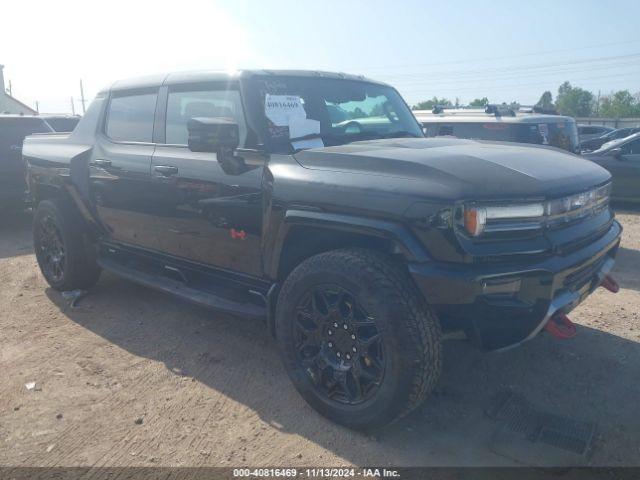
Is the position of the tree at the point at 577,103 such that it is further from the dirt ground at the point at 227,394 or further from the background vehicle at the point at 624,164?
the dirt ground at the point at 227,394

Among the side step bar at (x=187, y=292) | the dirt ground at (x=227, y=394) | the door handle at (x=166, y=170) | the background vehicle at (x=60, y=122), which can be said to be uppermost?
the background vehicle at (x=60, y=122)

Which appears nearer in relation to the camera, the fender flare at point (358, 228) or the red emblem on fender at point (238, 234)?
the fender flare at point (358, 228)

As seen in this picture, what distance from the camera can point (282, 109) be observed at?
3596 mm

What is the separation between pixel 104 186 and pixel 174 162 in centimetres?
105

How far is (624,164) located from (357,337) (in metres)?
8.23

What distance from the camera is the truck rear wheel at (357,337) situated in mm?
2723

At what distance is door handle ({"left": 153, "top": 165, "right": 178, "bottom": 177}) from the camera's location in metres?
3.89

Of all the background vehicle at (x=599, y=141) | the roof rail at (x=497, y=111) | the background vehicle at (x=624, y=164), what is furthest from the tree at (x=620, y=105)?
the roof rail at (x=497, y=111)

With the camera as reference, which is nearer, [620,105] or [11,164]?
[11,164]

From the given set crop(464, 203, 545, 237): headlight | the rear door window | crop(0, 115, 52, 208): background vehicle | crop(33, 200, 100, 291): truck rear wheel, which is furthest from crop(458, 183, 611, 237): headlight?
crop(0, 115, 52, 208): background vehicle

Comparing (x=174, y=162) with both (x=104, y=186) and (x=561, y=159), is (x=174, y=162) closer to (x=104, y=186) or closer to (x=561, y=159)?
(x=104, y=186)

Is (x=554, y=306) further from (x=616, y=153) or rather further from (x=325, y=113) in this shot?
(x=616, y=153)

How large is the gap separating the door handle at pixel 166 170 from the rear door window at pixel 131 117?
385 mm

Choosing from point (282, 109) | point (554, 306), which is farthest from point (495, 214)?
point (282, 109)
